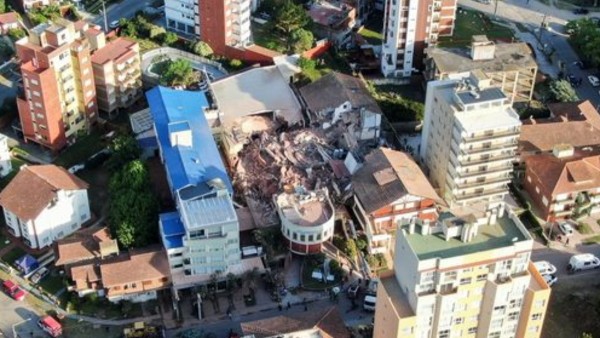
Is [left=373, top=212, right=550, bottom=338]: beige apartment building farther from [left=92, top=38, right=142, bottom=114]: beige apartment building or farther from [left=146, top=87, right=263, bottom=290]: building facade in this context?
[left=92, top=38, right=142, bottom=114]: beige apartment building

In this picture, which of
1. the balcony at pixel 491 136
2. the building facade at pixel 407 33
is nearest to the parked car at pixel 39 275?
the balcony at pixel 491 136

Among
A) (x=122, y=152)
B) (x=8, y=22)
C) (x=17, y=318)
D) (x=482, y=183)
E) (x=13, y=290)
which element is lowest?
(x=17, y=318)

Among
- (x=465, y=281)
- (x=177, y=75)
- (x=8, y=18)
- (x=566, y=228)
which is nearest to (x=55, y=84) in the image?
(x=177, y=75)

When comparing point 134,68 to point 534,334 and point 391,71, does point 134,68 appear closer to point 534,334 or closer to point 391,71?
point 391,71

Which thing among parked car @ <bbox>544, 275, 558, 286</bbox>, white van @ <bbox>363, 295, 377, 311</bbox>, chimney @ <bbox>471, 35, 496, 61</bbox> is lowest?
white van @ <bbox>363, 295, 377, 311</bbox>

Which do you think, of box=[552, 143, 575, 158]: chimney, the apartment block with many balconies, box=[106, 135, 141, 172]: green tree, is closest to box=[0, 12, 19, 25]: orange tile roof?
box=[106, 135, 141, 172]: green tree

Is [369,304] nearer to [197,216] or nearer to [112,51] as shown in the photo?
[197,216]
